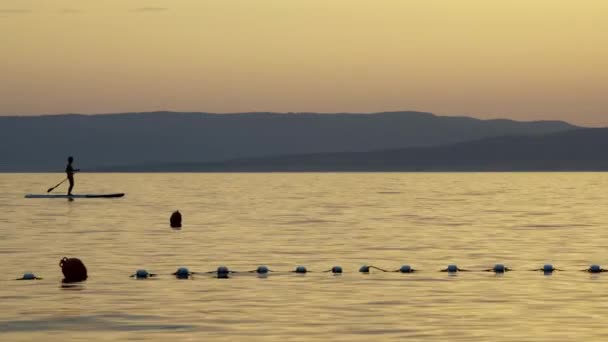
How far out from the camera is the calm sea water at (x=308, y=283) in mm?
23875

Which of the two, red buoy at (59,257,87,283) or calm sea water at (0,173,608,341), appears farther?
red buoy at (59,257,87,283)

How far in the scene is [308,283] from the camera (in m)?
32.2

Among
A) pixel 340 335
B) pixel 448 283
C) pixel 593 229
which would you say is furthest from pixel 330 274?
pixel 593 229

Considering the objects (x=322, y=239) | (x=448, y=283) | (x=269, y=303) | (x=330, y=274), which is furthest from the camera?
(x=322, y=239)

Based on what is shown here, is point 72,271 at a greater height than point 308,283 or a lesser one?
greater

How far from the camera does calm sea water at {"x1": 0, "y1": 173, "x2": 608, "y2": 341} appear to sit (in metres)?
23.9

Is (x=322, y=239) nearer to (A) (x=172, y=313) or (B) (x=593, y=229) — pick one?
(B) (x=593, y=229)

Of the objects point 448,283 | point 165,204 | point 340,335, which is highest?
point 165,204

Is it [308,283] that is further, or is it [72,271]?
[72,271]

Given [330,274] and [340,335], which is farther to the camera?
[330,274]

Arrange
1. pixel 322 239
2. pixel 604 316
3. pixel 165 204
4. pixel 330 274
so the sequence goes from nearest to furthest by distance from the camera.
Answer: pixel 604 316
pixel 330 274
pixel 322 239
pixel 165 204

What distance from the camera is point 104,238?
50.6 meters

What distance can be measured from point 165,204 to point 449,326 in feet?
224

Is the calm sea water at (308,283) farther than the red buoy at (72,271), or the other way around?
the red buoy at (72,271)
